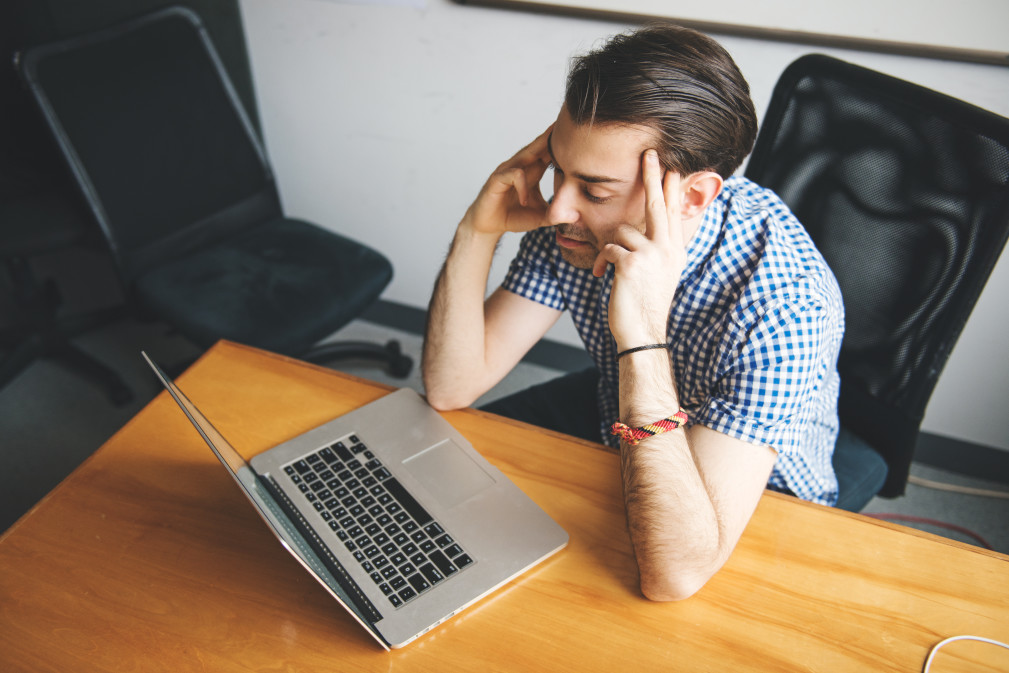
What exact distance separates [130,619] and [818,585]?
0.78 m

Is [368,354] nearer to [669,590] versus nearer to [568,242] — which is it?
[568,242]

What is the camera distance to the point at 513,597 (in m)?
0.80

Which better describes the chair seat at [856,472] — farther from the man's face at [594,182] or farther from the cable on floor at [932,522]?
the cable on floor at [932,522]

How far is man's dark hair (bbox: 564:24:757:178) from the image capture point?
3.07ft

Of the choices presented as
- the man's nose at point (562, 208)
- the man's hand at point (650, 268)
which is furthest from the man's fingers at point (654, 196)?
the man's nose at point (562, 208)

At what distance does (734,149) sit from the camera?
1.02m

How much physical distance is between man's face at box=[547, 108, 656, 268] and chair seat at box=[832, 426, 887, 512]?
565mm

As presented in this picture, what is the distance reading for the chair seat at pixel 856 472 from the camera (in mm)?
1186

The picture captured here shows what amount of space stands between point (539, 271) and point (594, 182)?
0.87 feet

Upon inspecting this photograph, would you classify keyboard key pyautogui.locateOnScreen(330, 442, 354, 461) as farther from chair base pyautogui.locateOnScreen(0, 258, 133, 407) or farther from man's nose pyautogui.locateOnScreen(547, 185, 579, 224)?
chair base pyautogui.locateOnScreen(0, 258, 133, 407)

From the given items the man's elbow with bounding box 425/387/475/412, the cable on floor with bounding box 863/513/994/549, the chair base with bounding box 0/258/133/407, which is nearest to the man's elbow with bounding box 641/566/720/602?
the man's elbow with bounding box 425/387/475/412

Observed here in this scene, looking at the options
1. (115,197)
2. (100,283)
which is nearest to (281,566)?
(115,197)

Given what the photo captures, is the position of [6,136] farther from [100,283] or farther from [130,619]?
[130,619]

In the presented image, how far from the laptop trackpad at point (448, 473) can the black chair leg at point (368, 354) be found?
1.27 metres
